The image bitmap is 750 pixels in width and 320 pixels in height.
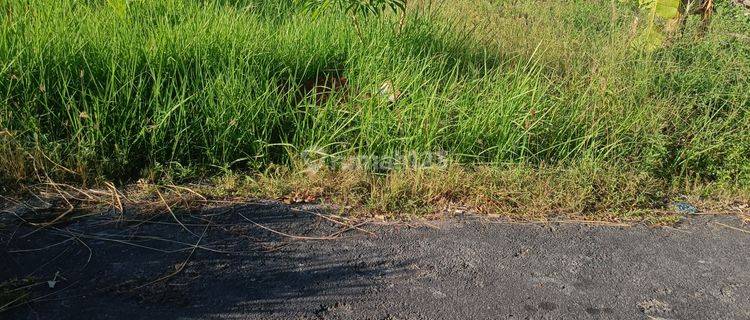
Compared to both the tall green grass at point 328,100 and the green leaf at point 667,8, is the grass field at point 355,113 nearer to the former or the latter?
the tall green grass at point 328,100

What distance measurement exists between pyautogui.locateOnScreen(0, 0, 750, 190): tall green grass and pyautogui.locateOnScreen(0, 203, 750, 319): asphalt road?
57cm

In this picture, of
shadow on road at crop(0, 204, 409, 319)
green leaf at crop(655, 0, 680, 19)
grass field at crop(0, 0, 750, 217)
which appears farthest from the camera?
green leaf at crop(655, 0, 680, 19)

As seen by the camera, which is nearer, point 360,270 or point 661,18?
point 360,270

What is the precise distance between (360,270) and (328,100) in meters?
1.36

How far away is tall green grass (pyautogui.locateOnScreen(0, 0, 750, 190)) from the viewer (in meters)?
3.86

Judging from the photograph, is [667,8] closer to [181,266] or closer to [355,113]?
[355,113]

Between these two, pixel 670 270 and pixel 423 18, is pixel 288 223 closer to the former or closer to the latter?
pixel 670 270

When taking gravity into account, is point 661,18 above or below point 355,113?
above

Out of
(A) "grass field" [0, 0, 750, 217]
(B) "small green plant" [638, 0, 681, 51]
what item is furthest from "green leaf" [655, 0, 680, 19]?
(A) "grass field" [0, 0, 750, 217]

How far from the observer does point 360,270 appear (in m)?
3.16

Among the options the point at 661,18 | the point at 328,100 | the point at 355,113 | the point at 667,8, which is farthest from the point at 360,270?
the point at 661,18

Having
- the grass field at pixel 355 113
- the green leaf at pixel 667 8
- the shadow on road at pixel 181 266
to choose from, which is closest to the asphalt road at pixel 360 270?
the shadow on road at pixel 181 266

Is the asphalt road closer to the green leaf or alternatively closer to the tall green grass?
the tall green grass

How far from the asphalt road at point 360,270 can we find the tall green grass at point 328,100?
574 mm
